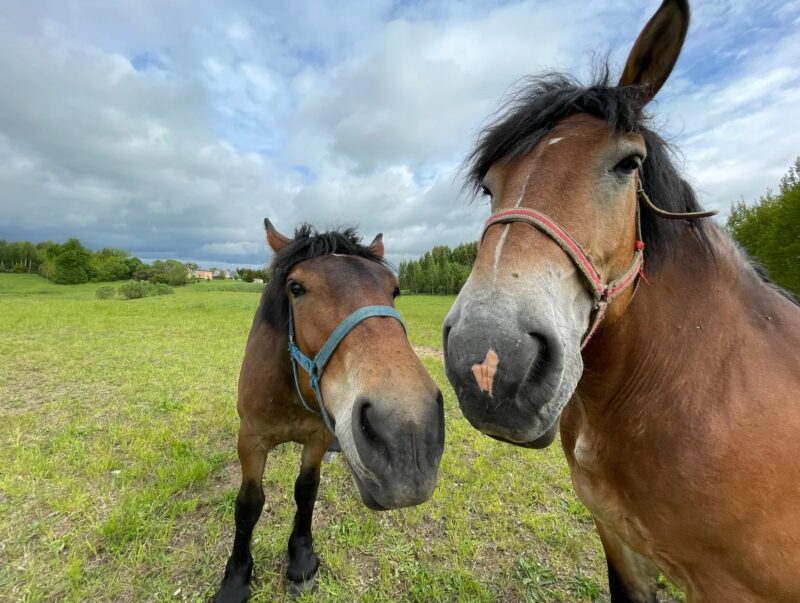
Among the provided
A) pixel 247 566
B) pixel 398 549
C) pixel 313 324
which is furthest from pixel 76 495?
pixel 313 324

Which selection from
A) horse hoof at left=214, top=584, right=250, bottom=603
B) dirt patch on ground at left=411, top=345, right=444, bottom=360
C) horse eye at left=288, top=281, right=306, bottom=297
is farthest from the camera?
dirt patch on ground at left=411, top=345, right=444, bottom=360

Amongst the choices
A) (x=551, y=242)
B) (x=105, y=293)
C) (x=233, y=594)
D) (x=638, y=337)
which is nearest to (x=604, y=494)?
(x=638, y=337)

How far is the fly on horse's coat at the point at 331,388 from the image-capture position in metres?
1.69

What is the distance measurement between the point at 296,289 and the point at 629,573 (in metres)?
2.90

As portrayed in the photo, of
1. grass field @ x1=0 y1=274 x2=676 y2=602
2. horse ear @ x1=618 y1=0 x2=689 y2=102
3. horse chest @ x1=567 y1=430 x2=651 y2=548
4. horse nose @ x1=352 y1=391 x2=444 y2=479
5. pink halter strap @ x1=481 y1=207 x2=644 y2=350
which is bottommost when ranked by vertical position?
grass field @ x1=0 y1=274 x2=676 y2=602

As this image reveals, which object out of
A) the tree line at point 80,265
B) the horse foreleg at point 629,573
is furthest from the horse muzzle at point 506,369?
the tree line at point 80,265

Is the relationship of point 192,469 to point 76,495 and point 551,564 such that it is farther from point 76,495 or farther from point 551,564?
point 551,564

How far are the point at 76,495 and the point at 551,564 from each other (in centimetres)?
485

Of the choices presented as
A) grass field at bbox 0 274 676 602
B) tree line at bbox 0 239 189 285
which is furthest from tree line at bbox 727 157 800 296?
tree line at bbox 0 239 189 285

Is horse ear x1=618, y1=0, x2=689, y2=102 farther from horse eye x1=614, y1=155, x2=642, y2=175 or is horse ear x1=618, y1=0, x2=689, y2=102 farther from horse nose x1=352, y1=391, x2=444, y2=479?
horse nose x1=352, y1=391, x2=444, y2=479

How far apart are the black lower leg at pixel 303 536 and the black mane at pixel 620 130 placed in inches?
119

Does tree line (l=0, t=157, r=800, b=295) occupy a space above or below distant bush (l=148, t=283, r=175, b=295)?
above

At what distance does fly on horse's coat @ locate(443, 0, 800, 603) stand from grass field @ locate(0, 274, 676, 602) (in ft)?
6.32

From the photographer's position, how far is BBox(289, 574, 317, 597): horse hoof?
114 inches
